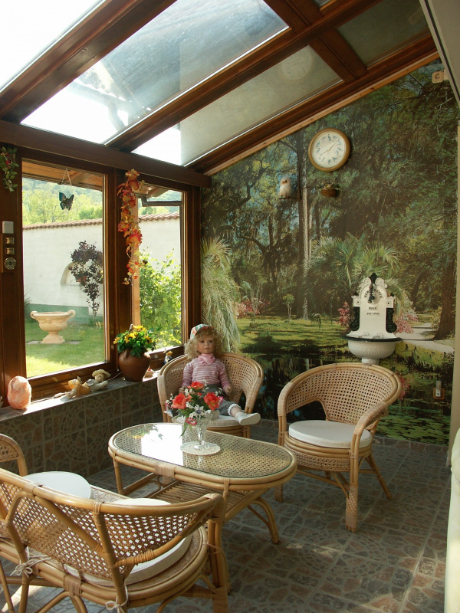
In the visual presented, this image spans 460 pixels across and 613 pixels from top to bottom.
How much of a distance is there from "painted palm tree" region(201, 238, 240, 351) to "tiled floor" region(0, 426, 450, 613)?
6.69 ft

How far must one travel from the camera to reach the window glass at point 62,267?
3.66 metres

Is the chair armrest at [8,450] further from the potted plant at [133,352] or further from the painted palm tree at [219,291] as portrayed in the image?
the painted palm tree at [219,291]

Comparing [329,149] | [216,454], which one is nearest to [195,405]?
[216,454]

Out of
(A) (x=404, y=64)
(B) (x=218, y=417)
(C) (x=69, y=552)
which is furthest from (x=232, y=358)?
(A) (x=404, y=64)

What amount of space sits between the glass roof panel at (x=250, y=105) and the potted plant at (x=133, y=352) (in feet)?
5.53

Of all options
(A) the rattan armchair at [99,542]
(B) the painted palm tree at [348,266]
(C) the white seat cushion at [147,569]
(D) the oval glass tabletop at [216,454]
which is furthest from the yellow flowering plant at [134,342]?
(C) the white seat cushion at [147,569]

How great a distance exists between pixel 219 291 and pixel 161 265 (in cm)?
78

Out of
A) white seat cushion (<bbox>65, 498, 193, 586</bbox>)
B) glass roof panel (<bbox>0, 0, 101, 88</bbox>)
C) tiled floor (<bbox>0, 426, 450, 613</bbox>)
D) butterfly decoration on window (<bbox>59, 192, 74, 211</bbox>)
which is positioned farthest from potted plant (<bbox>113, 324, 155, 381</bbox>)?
white seat cushion (<bbox>65, 498, 193, 586</bbox>)

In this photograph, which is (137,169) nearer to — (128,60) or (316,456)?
(128,60)

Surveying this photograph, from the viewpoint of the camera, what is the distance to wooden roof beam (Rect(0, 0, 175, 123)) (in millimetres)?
2771

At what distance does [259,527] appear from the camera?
307 cm

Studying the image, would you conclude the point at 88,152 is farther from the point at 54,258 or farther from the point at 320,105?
the point at 320,105

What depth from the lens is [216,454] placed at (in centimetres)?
283

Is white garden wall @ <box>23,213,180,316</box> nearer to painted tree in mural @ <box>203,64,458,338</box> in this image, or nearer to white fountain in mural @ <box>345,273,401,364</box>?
painted tree in mural @ <box>203,64,458,338</box>
